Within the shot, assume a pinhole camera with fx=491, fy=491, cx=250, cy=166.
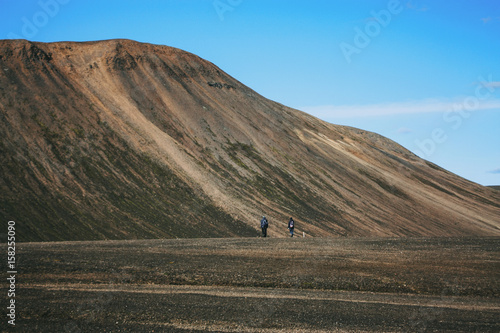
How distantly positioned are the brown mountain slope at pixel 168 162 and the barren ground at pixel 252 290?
16528 millimetres

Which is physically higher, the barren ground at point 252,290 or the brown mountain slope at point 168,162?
the brown mountain slope at point 168,162

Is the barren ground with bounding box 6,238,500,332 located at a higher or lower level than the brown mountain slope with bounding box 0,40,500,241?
lower

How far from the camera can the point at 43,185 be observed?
41.7m

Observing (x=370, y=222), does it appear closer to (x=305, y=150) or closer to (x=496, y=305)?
(x=305, y=150)

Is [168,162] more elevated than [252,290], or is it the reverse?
[168,162]

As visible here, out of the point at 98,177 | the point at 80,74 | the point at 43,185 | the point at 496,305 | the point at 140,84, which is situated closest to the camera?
the point at 496,305

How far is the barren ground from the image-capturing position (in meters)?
13.7

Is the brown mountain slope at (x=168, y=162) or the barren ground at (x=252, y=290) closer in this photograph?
the barren ground at (x=252, y=290)

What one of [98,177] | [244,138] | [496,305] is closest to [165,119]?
[244,138]

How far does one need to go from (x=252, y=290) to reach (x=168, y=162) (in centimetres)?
3797

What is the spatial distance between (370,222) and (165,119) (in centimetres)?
2913

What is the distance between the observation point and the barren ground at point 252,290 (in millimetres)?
13664

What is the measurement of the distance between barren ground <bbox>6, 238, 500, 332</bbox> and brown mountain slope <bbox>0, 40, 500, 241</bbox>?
54.2 feet

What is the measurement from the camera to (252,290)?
18.0m
